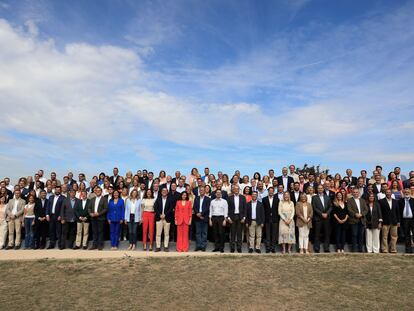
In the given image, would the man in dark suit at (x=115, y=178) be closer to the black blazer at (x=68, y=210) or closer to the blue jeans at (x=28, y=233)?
the black blazer at (x=68, y=210)

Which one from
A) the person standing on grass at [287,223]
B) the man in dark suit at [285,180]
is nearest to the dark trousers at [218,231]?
the person standing on grass at [287,223]

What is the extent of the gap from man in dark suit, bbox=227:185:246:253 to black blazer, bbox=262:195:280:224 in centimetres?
74

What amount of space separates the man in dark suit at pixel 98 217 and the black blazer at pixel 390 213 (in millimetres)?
9071

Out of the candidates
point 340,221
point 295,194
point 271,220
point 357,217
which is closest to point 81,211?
point 271,220

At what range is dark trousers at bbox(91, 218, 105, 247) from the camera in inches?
479

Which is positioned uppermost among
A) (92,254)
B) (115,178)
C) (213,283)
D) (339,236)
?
(115,178)

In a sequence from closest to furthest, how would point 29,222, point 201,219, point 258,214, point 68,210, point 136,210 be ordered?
point 258,214
point 201,219
point 136,210
point 68,210
point 29,222

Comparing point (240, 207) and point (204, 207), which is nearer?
point (240, 207)

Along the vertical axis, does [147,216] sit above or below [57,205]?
below

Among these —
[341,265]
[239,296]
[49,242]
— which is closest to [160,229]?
[49,242]

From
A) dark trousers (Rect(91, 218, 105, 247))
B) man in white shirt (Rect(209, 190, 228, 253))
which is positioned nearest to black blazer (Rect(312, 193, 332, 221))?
man in white shirt (Rect(209, 190, 228, 253))

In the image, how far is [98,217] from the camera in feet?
39.9

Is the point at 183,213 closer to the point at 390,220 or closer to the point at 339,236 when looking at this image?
the point at 339,236

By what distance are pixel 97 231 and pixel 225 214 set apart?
4398mm
